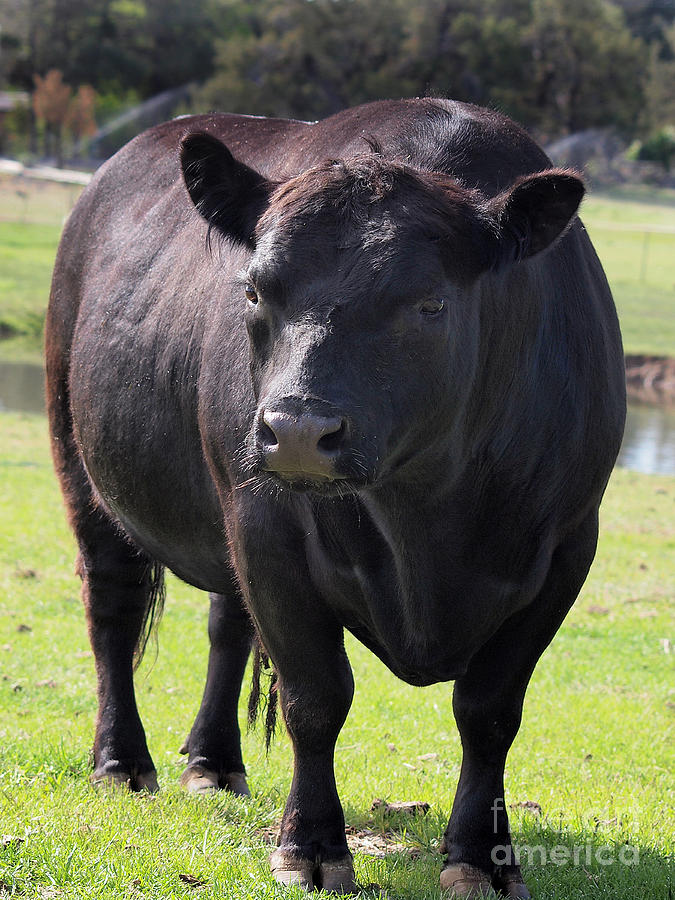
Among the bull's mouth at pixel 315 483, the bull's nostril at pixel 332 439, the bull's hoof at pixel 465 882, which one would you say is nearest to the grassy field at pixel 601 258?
the bull's hoof at pixel 465 882

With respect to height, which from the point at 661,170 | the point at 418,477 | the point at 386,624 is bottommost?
the point at 661,170

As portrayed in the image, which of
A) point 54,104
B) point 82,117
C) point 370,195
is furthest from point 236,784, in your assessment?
point 54,104

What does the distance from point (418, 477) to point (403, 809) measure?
5.96 ft

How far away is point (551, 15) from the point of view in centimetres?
7056

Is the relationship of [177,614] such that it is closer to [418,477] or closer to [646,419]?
[418,477]

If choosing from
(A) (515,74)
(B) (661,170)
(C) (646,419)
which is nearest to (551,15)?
(A) (515,74)

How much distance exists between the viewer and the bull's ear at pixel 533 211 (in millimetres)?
3381

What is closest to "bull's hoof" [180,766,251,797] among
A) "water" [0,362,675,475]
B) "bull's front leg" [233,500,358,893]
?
"bull's front leg" [233,500,358,893]

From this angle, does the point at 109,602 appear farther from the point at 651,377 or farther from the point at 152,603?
the point at 651,377

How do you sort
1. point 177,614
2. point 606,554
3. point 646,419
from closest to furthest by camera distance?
point 177,614
point 606,554
point 646,419

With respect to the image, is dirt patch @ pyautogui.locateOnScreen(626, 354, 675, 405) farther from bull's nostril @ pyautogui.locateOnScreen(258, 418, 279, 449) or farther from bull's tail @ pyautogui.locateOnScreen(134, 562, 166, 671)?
bull's nostril @ pyautogui.locateOnScreen(258, 418, 279, 449)

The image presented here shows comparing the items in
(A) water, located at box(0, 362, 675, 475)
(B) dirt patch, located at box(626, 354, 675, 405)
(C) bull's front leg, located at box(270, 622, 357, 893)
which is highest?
(C) bull's front leg, located at box(270, 622, 357, 893)

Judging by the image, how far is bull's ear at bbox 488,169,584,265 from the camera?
11.1 feet

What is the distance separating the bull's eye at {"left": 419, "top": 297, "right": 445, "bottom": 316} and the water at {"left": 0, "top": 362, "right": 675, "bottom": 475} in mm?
14021
